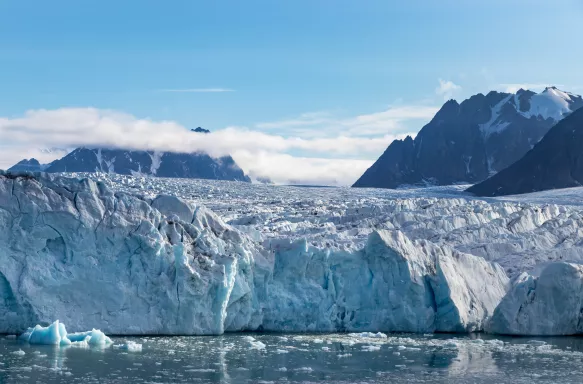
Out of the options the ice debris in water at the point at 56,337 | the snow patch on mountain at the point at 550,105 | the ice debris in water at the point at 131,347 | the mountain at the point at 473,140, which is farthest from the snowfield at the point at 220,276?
the snow patch on mountain at the point at 550,105

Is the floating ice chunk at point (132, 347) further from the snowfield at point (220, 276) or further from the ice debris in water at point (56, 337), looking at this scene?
the snowfield at point (220, 276)

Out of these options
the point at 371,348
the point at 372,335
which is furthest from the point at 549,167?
the point at 371,348

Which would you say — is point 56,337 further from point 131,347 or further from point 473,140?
point 473,140

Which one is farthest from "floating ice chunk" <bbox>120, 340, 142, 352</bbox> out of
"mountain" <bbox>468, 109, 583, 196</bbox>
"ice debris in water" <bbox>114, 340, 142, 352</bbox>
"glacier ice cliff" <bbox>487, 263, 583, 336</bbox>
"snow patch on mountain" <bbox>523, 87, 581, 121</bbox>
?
"snow patch on mountain" <bbox>523, 87, 581, 121</bbox>

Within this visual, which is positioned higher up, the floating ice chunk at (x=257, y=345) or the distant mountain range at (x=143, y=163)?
the distant mountain range at (x=143, y=163)

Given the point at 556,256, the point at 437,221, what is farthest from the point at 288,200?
the point at 556,256

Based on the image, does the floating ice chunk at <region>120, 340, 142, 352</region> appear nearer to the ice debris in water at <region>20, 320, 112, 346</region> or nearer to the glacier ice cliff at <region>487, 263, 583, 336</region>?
the ice debris in water at <region>20, 320, 112, 346</region>
